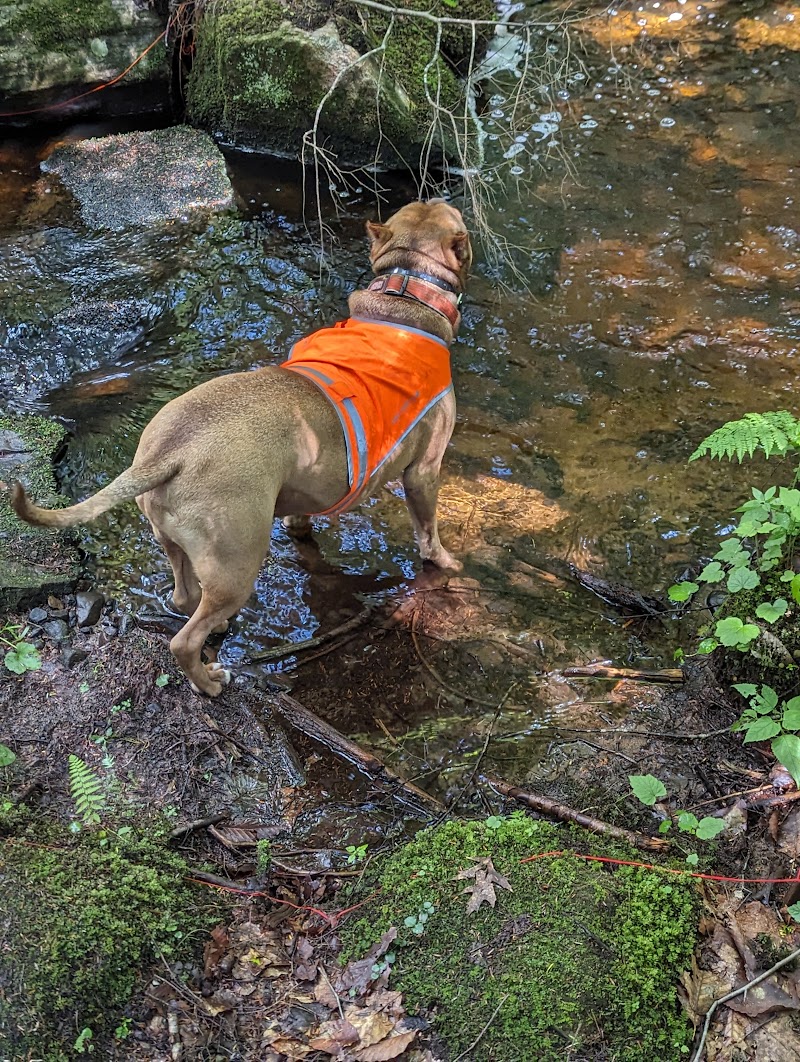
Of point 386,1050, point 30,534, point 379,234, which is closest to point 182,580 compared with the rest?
point 30,534

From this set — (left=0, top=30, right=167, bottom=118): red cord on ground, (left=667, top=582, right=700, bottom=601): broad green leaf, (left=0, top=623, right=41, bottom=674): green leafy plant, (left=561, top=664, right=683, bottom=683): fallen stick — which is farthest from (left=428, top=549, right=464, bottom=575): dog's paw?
(left=0, top=30, right=167, bottom=118): red cord on ground

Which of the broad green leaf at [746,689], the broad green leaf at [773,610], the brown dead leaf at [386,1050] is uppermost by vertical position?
the broad green leaf at [773,610]

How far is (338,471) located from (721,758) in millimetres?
2253

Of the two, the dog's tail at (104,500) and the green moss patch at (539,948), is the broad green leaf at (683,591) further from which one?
the dog's tail at (104,500)

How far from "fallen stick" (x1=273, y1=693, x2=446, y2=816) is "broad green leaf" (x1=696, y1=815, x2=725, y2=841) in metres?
1.08

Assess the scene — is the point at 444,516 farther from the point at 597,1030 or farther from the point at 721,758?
the point at 597,1030

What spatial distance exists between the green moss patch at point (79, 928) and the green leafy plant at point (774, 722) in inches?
85.3

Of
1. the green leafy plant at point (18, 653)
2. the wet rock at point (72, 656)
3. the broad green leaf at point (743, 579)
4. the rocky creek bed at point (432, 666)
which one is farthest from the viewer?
the wet rock at point (72, 656)

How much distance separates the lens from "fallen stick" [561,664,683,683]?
396cm

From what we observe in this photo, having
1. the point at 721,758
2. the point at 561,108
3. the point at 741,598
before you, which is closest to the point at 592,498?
the point at 741,598

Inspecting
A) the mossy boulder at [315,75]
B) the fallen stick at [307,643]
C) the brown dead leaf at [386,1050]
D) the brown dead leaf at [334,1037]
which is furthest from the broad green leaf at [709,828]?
the mossy boulder at [315,75]

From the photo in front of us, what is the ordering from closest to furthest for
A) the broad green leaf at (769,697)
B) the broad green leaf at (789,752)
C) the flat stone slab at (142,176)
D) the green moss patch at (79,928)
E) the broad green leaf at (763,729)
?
the green moss patch at (79,928) < the broad green leaf at (789,752) < the broad green leaf at (763,729) < the broad green leaf at (769,697) < the flat stone slab at (142,176)

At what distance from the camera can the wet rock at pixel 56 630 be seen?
3975 mm

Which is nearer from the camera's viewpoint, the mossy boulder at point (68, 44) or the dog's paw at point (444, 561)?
the dog's paw at point (444, 561)
